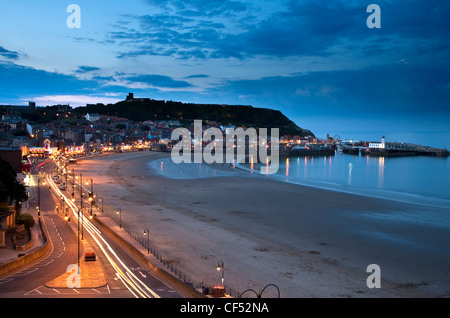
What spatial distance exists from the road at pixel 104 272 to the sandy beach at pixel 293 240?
7.44 feet

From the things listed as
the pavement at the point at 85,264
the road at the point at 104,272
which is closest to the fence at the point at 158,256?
the pavement at the point at 85,264

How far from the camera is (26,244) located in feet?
56.5

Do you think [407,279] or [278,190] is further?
[278,190]

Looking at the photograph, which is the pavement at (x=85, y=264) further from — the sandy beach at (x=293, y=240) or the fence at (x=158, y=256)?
the sandy beach at (x=293, y=240)

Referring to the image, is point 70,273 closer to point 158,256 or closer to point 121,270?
point 121,270

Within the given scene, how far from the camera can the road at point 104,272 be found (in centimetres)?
1196

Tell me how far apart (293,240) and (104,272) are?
1051cm

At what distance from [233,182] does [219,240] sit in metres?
25.3

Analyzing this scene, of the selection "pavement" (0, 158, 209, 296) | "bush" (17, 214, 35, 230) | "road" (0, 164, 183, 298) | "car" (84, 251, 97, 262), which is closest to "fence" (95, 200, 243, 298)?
"pavement" (0, 158, 209, 296)

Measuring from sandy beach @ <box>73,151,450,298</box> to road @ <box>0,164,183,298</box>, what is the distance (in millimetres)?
2267

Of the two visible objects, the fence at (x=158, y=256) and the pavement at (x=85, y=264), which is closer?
the pavement at (x=85, y=264)

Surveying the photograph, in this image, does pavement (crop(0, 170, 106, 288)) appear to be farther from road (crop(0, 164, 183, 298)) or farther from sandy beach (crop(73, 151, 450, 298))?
sandy beach (crop(73, 151, 450, 298))

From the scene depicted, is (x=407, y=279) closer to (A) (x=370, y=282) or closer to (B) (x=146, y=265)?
(A) (x=370, y=282)

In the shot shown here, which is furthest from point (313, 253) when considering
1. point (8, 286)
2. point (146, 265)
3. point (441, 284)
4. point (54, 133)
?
point (54, 133)
